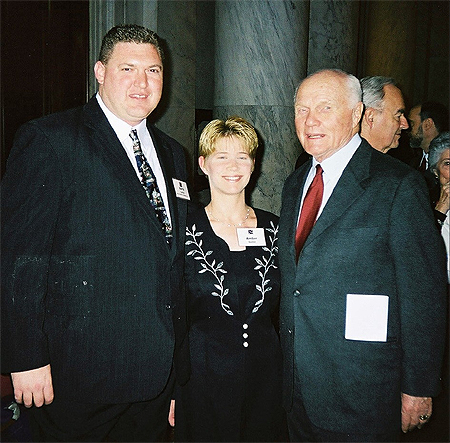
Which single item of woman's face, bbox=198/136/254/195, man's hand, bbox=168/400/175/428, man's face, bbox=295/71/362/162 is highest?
man's face, bbox=295/71/362/162

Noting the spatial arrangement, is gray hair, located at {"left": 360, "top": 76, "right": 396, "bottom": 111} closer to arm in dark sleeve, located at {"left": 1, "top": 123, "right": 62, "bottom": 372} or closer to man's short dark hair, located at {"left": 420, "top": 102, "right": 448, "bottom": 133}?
arm in dark sleeve, located at {"left": 1, "top": 123, "right": 62, "bottom": 372}

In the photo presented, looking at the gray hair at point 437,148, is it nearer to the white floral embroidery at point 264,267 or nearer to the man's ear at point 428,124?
the white floral embroidery at point 264,267

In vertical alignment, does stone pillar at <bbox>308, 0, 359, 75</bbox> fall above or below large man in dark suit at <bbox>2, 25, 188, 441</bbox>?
above

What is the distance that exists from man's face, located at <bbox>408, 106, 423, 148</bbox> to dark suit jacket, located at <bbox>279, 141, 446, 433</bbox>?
3410mm

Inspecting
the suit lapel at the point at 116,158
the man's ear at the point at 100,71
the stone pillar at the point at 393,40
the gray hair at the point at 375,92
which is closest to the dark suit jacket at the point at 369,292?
the suit lapel at the point at 116,158

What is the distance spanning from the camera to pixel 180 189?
228 cm

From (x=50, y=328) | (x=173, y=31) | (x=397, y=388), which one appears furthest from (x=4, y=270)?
(x=173, y=31)

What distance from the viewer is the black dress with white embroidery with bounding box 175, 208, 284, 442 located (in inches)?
87.2

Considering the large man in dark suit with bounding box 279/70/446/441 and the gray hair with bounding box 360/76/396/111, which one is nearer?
the large man in dark suit with bounding box 279/70/446/441

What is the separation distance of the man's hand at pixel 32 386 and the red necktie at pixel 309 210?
113cm

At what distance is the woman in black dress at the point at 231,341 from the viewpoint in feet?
7.27

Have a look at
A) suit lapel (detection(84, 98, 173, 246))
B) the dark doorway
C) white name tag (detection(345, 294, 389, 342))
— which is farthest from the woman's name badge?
the dark doorway

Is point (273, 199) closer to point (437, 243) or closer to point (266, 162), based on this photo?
point (266, 162)

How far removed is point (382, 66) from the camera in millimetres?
7156
